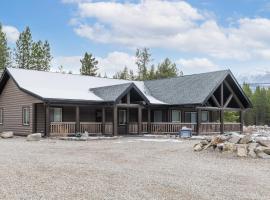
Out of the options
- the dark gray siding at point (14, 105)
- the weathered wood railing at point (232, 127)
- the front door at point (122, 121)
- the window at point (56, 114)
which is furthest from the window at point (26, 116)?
the weathered wood railing at point (232, 127)

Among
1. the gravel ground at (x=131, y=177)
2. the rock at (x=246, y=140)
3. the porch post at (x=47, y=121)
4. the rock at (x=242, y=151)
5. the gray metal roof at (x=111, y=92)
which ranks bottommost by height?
the gravel ground at (x=131, y=177)

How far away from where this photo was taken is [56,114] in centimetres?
2825

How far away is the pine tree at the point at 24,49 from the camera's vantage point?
5306 cm

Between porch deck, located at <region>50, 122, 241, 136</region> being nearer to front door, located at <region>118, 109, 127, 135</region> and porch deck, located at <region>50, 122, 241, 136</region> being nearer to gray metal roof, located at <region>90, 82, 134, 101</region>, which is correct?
front door, located at <region>118, 109, 127, 135</region>

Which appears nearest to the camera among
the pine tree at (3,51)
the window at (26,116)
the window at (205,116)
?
the window at (26,116)

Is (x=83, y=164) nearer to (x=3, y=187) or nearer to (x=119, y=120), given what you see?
(x=3, y=187)

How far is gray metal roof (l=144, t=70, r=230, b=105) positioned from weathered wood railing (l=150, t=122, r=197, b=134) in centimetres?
166

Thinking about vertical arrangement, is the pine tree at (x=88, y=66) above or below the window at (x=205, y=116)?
above

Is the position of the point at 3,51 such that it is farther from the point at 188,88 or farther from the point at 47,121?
the point at 47,121

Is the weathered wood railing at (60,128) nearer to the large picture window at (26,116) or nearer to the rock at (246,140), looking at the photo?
the large picture window at (26,116)

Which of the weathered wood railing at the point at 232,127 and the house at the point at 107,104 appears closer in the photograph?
the house at the point at 107,104

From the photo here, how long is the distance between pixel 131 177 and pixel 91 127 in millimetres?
18098

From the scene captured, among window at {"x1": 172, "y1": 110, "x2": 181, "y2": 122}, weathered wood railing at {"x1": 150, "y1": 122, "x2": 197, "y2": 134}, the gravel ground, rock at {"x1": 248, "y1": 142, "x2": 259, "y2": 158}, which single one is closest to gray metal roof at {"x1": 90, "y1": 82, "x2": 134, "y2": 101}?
weathered wood railing at {"x1": 150, "y1": 122, "x2": 197, "y2": 134}

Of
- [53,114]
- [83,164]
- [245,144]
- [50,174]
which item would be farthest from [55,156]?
[53,114]
